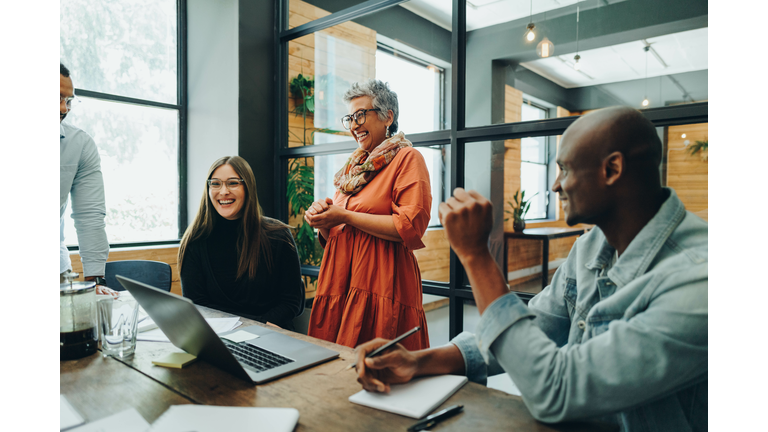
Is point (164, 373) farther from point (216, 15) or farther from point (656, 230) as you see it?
point (216, 15)

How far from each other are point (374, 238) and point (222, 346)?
39.5 inches

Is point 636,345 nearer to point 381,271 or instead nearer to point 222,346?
point 222,346

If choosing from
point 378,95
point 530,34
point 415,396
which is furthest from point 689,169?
point 415,396

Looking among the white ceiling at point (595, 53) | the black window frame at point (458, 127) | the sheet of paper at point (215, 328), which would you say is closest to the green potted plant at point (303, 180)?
the black window frame at point (458, 127)

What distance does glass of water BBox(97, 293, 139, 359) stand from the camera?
3.75ft

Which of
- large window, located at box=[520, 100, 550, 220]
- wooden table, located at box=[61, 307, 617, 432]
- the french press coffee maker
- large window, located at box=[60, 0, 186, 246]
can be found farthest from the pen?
large window, located at box=[60, 0, 186, 246]

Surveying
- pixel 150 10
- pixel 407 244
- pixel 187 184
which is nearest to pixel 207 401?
pixel 407 244

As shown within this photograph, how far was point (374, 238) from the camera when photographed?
1861 millimetres

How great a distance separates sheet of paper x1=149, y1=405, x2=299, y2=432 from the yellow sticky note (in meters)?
0.23

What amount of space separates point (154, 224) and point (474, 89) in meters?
2.74

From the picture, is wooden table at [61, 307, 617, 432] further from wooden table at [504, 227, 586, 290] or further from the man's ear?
wooden table at [504, 227, 586, 290]
